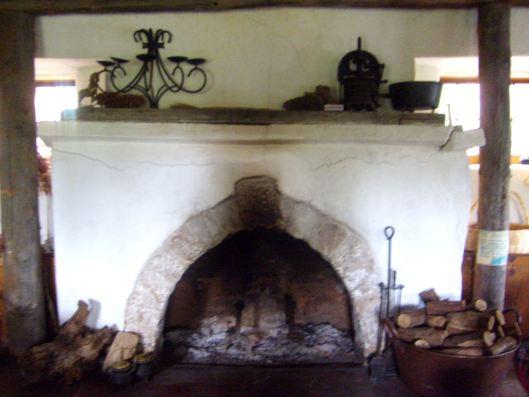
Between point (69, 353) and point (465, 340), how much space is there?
5.57ft

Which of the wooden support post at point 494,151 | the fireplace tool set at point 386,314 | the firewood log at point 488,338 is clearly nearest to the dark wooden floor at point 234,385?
the fireplace tool set at point 386,314

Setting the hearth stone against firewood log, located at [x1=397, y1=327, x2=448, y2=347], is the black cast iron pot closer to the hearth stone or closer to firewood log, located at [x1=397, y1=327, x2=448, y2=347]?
firewood log, located at [x1=397, y1=327, x2=448, y2=347]

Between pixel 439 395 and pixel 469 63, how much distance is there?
1.55m

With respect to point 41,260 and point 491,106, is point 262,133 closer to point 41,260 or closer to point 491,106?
point 491,106

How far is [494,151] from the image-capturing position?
192cm

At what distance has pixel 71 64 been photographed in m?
2.14

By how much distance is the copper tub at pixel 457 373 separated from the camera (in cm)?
172

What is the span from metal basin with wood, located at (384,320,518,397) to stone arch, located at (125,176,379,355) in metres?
0.27

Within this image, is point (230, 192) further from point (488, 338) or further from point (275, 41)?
point (488, 338)

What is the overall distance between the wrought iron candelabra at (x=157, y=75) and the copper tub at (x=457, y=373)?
4.72 ft

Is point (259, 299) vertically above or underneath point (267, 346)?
above

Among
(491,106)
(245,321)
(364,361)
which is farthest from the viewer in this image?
(245,321)

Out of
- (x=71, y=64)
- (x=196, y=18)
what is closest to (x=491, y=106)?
(x=196, y=18)

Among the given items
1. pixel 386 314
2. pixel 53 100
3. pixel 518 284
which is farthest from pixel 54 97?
pixel 518 284
